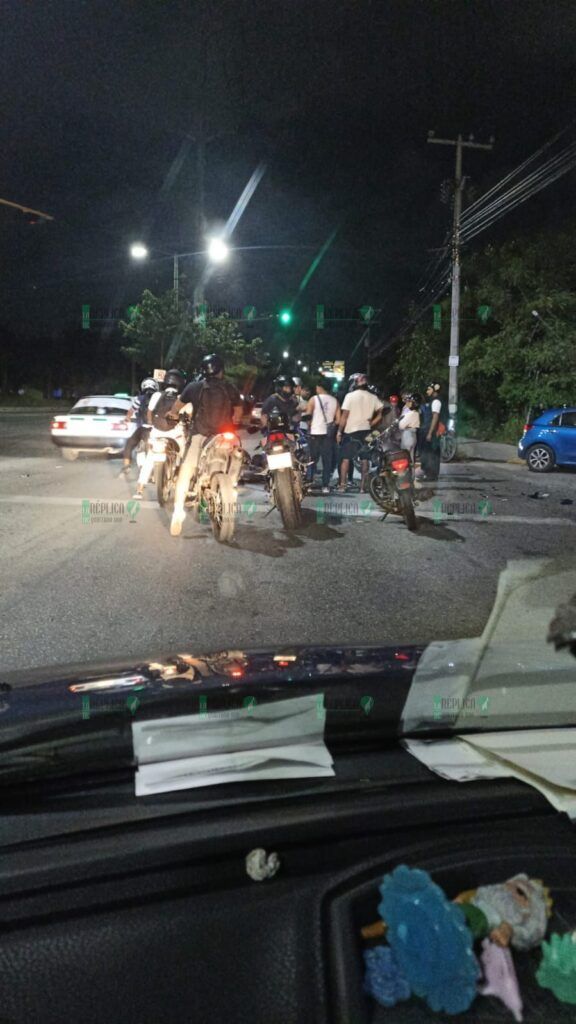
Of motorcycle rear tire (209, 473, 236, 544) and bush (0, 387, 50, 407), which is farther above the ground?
bush (0, 387, 50, 407)

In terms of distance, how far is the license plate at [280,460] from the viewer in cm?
959

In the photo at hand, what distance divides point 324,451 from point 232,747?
11.9 m

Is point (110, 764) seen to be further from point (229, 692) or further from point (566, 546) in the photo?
point (566, 546)

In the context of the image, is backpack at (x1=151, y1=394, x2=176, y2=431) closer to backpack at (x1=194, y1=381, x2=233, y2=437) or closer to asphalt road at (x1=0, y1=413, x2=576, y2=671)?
asphalt road at (x1=0, y1=413, x2=576, y2=671)

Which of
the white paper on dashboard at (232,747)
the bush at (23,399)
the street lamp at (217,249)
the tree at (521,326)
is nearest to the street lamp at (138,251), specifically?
the street lamp at (217,249)

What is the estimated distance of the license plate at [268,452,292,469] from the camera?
959cm

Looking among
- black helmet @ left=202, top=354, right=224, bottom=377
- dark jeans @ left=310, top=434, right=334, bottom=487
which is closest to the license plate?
black helmet @ left=202, top=354, right=224, bottom=377

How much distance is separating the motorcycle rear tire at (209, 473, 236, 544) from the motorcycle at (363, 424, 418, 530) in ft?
7.38

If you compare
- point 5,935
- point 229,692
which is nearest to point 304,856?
point 5,935

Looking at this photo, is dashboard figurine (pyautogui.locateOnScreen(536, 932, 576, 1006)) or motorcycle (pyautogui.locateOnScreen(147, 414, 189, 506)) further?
motorcycle (pyautogui.locateOnScreen(147, 414, 189, 506))

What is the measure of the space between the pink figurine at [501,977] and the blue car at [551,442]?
19.5 m

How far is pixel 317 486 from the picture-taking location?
579 inches

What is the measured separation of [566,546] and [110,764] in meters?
8.10

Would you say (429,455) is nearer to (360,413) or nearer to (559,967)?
(360,413)
